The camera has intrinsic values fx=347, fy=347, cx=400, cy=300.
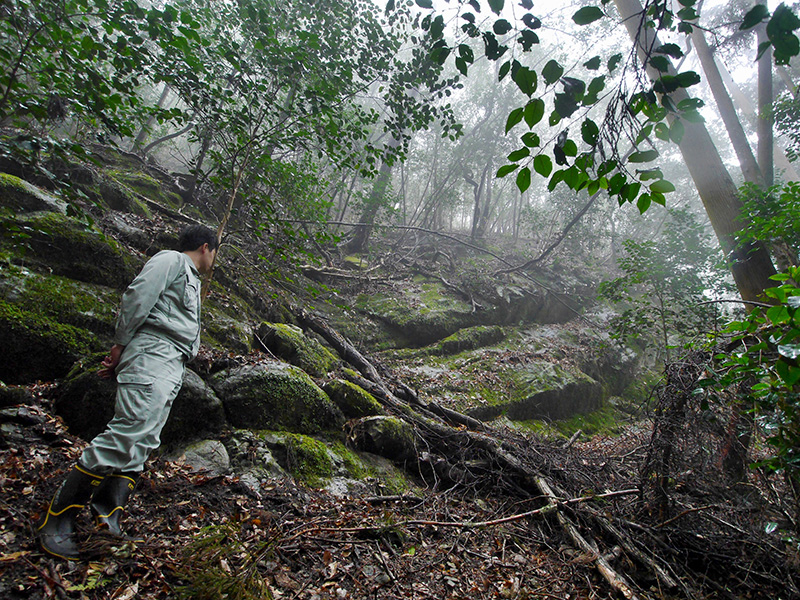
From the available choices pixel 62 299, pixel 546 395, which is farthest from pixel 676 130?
pixel 546 395

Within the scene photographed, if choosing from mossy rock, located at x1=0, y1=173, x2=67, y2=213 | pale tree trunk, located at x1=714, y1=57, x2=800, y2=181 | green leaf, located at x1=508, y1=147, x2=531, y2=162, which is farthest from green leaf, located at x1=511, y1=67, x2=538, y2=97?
pale tree trunk, located at x1=714, y1=57, x2=800, y2=181

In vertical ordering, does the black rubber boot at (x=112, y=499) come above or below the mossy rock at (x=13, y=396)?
above

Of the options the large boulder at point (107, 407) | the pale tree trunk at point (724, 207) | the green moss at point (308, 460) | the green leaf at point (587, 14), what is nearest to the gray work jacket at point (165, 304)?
the large boulder at point (107, 407)

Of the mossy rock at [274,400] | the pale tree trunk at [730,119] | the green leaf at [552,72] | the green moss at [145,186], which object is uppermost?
the pale tree trunk at [730,119]

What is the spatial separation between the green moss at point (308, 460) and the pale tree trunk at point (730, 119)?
10169mm

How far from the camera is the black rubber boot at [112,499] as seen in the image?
6.79ft

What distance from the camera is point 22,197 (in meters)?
4.30

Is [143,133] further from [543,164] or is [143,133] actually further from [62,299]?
[543,164]

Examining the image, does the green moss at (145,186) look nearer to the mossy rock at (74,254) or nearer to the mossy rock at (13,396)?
the mossy rock at (74,254)

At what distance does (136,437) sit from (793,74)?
2528 centimetres

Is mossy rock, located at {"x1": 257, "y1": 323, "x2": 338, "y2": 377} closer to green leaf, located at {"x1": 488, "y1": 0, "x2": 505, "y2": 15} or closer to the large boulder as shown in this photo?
the large boulder

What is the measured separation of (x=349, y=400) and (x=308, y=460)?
104cm

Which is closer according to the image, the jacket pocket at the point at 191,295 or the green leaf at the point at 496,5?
the green leaf at the point at 496,5

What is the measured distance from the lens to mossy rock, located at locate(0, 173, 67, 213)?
4.20m
